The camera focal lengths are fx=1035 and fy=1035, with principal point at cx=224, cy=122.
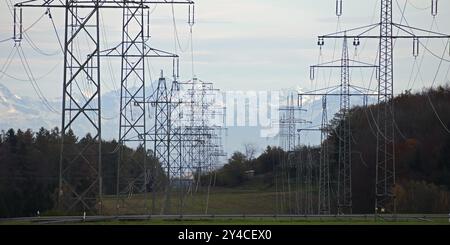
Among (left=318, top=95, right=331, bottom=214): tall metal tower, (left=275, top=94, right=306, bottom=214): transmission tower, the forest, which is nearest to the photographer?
(left=318, top=95, right=331, bottom=214): tall metal tower

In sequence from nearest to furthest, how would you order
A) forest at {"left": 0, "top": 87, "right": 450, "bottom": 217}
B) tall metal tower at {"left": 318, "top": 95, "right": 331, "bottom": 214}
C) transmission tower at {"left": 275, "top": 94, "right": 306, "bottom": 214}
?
tall metal tower at {"left": 318, "top": 95, "right": 331, "bottom": 214}, forest at {"left": 0, "top": 87, "right": 450, "bottom": 217}, transmission tower at {"left": 275, "top": 94, "right": 306, "bottom": 214}

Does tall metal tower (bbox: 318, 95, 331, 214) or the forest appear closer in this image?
tall metal tower (bbox: 318, 95, 331, 214)

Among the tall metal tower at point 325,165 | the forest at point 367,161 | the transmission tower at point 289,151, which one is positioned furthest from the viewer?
the transmission tower at point 289,151

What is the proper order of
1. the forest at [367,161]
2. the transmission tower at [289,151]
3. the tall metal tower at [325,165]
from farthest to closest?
1. the transmission tower at [289,151]
2. the forest at [367,161]
3. the tall metal tower at [325,165]

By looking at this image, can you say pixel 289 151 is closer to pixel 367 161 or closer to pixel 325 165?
pixel 367 161

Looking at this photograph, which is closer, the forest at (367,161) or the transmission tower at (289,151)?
the forest at (367,161)

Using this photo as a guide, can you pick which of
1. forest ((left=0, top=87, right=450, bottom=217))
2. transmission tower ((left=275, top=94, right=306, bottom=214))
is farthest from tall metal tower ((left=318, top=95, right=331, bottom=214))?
transmission tower ((left=275, top=94, right=306, bottom=214))

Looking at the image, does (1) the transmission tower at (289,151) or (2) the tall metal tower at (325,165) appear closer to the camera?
(2) the tall metal tower at (325,165)

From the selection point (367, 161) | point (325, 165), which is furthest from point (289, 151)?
point (325, 165)

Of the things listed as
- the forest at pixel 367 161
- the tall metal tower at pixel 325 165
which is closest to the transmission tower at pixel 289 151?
the forest at pixel 367 161

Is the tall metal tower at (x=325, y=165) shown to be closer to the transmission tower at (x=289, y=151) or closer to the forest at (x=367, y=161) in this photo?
the forest at (x=367, y=161)

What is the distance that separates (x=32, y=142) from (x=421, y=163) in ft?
136

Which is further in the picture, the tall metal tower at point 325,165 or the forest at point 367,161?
the forest at point 367,161

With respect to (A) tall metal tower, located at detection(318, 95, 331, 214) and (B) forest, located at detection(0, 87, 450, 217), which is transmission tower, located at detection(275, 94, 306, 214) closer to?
Answer: (B) forest, located at detection(0, 87, 450, 217)
